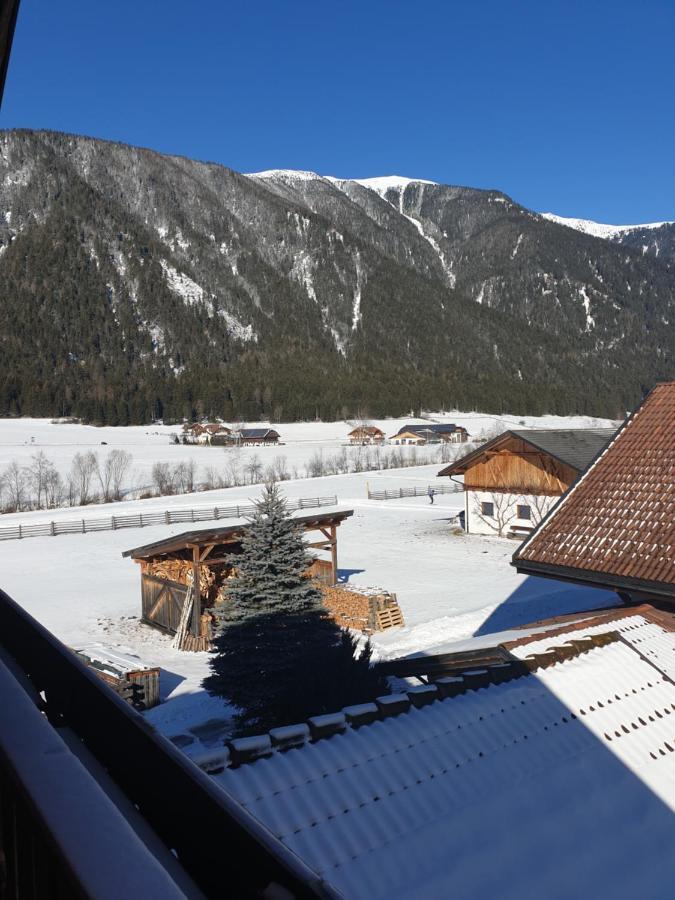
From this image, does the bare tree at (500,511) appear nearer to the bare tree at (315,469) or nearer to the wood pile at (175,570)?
the wood pile at (175,570)

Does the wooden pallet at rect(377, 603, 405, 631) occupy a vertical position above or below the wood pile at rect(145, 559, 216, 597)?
below

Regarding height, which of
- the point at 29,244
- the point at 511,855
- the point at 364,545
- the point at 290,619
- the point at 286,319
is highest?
the point at 29,244

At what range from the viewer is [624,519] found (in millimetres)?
7594

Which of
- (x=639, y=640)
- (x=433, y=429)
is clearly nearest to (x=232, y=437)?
(x=433, y=429)

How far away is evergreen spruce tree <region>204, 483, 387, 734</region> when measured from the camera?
30.0 feet

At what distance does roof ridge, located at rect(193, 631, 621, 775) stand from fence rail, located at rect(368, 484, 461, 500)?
37881mm

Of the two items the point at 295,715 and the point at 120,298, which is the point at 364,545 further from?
the point at 120,298

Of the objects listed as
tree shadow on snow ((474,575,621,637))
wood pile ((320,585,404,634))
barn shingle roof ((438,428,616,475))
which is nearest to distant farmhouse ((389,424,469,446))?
barn shingle roof ((438,428,616,475))

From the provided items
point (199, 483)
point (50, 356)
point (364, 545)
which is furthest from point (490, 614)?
point (50, 356)

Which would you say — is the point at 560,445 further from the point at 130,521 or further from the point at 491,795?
the point at 491,795

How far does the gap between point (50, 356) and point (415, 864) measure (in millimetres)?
163953

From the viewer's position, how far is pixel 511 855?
157 inches

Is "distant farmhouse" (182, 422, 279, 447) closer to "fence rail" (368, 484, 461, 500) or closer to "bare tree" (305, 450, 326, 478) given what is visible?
"bare tree" (305, 450, 326, 478)

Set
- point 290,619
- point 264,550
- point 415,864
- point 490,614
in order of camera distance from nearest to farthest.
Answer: point 415,864
point 290,619
point 264,550
point 490,614
